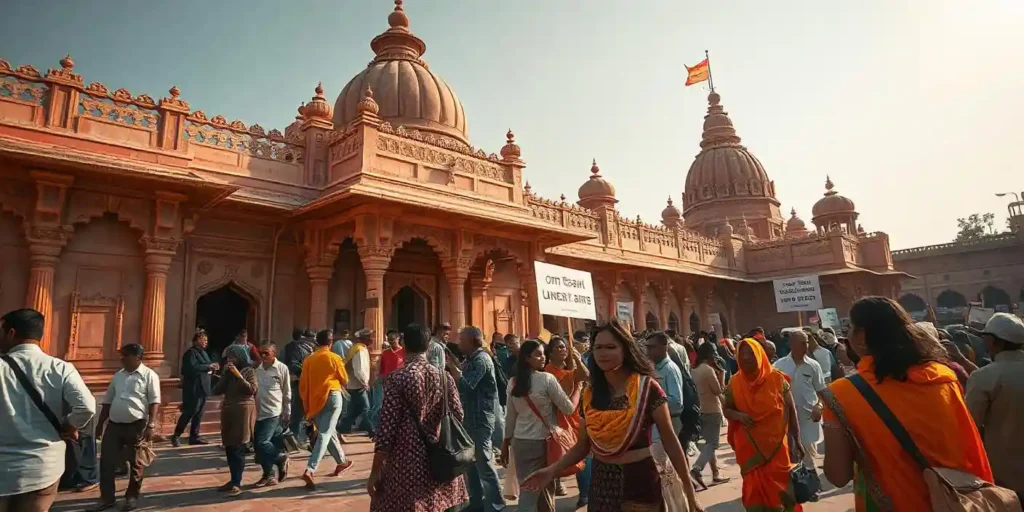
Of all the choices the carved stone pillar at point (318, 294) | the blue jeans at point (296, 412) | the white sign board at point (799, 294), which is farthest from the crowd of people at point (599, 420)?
the white sign board at point (799, 294)

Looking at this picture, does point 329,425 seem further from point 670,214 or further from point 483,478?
point 670,214

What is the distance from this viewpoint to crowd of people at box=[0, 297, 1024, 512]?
2.03 m

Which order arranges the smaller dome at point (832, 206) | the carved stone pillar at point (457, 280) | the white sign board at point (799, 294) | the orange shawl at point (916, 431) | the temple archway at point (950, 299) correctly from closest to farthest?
the orange shawl at point (916, 431) < the carved stone pillar at point (457, 280) < the white sign board at point (799, 294) < the smaller dome at point (832, 206) < the temple archway at point (950, 299)

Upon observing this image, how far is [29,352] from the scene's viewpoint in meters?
3.04

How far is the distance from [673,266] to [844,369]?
12.4 meters

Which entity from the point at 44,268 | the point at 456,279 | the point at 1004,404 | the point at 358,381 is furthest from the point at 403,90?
the point at 1004,404

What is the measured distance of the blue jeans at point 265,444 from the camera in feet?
17.7

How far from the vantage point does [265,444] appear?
542 cm

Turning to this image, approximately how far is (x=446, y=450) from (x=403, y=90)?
13.0 meters

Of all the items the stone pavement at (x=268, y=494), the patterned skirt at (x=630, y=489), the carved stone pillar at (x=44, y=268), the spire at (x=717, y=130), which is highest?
the spire at (x=717, y=130)

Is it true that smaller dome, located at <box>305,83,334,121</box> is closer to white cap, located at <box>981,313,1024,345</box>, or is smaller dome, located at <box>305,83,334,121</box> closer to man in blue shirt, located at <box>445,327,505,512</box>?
man in blue shirt, located at <box>445,327,505,512</box>

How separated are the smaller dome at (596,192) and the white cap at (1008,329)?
18.8 m

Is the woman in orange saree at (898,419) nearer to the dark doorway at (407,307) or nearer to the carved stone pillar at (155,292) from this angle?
the carved stone pillar at (155,292)

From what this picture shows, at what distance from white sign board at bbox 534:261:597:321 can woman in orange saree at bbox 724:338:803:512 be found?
2.58m
